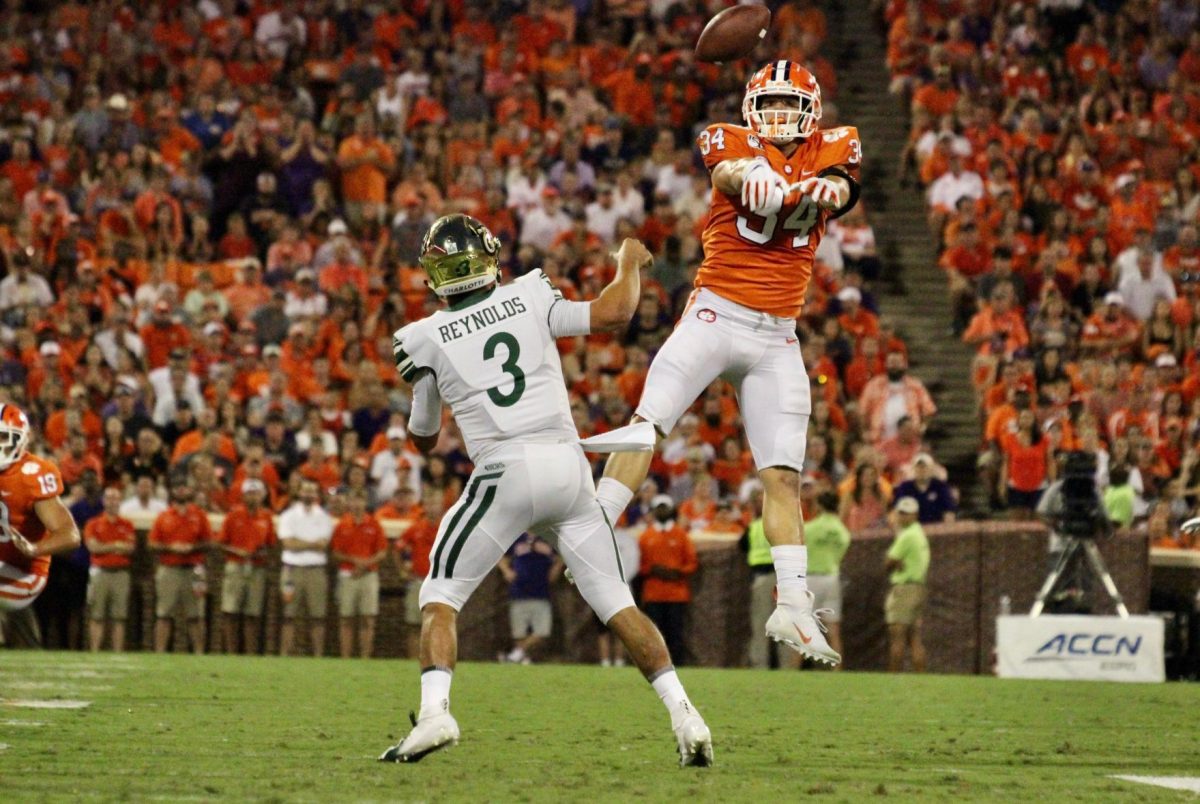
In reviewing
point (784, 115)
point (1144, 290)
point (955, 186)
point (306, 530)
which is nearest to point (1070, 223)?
point (955, 186)

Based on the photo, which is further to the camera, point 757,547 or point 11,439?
point 757,547

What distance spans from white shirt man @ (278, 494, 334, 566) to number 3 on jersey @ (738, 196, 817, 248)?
26.4ft

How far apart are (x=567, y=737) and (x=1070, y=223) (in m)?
12.1

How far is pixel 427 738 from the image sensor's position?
644 centimetres

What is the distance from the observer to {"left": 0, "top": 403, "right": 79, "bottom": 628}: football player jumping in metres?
9.25

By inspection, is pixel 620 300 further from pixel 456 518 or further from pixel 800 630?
pixel 800 630

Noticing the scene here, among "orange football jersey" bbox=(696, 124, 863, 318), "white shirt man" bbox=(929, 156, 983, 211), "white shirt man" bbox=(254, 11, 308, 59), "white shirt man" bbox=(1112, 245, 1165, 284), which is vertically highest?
"white shirt man" bbox=(254, 11, 308, 59)

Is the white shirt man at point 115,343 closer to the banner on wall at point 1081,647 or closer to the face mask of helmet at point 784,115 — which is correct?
the banner on wall at point 1081,647

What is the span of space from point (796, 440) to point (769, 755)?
1.29 meters

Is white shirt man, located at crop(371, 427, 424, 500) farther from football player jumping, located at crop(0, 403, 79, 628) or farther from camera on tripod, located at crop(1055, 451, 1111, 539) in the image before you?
football player jumping, located at crop(0, 403, 79, 628)

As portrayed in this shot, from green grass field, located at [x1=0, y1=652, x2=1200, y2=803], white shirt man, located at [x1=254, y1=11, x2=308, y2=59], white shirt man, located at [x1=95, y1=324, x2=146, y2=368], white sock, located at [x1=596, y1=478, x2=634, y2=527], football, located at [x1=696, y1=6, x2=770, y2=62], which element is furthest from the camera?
white shirt man, located at [x1=254, y1=11, x2=308, y2=59]

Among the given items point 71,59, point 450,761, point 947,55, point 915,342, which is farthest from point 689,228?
point 450,761

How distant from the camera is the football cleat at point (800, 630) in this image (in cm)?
727

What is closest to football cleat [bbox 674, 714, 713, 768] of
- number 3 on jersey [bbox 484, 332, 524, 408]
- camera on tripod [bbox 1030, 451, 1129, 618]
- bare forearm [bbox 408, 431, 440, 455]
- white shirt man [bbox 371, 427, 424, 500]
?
number 3 on jersey [bbox 484, 332, 524, 408]
